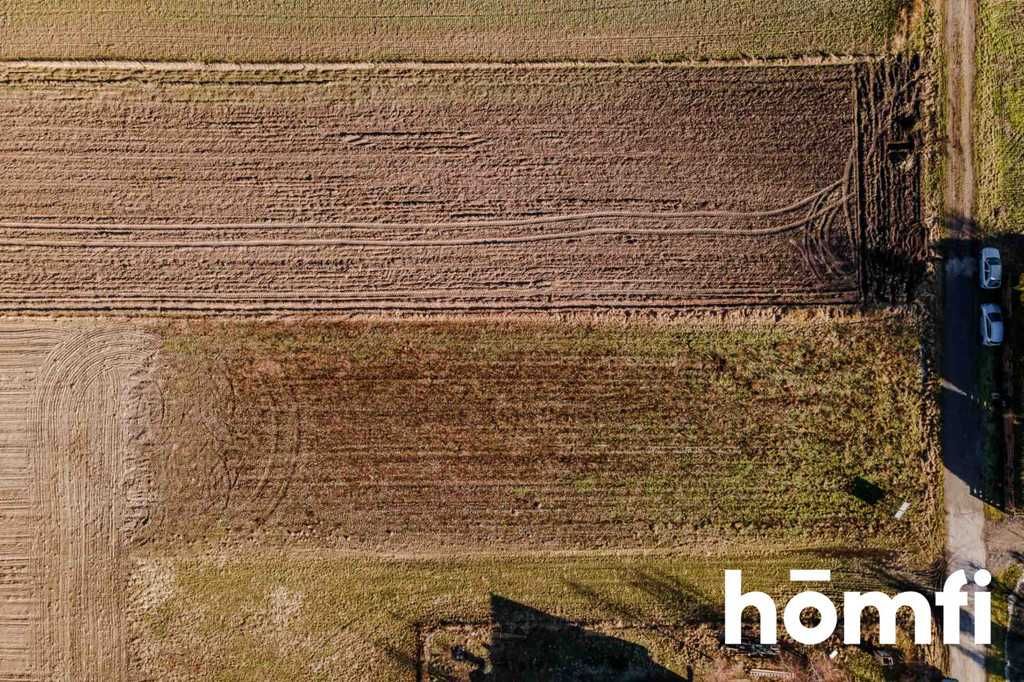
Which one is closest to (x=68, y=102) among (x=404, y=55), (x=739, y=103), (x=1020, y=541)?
(x=404, y=55)

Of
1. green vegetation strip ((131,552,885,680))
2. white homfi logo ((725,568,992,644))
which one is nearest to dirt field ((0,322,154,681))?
green vegetation strip ((131,552,885,680))

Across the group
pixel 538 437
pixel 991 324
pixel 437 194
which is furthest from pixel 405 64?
pixel 991 324

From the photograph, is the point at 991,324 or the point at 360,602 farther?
the point at 360,602

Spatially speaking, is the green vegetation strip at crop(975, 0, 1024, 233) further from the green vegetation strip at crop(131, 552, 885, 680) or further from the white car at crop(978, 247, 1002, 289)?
the green vegetation strip at crop(131, 552, 885, 680)

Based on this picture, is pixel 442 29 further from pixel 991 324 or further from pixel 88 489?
pixel 991 324

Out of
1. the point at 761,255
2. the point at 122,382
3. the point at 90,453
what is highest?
the point at 761,255

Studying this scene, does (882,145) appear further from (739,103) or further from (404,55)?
(404,55)
